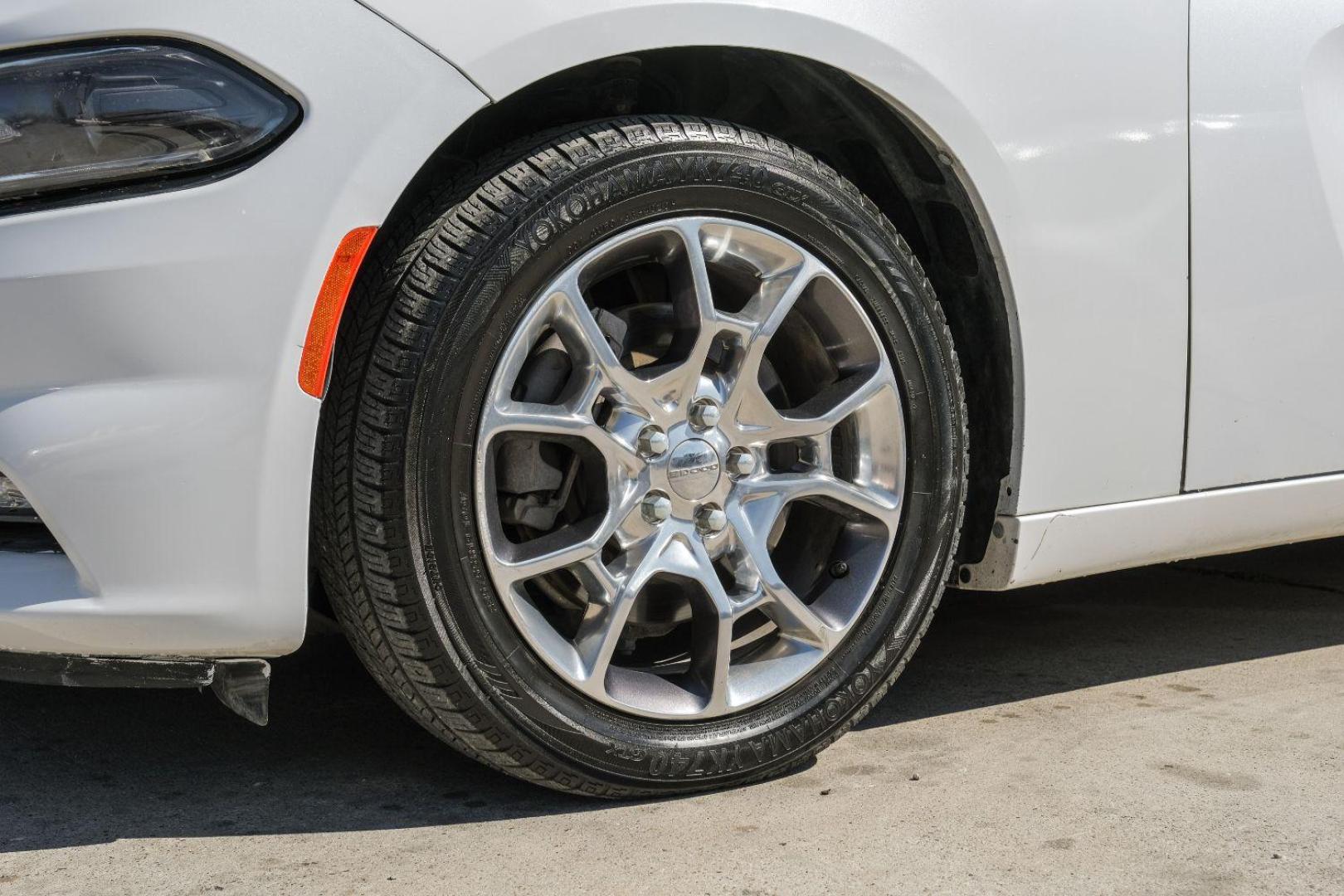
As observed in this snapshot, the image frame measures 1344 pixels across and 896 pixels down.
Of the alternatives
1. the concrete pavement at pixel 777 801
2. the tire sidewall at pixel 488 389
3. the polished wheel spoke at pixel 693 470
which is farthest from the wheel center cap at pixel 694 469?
the concrete pavement at pixel 777 801

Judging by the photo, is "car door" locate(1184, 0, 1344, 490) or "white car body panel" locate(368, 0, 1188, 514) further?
"car door" locate(1184, 0, 1344, 490)

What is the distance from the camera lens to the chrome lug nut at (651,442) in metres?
2.03

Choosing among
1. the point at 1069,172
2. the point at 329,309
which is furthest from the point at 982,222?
the point at 329,309

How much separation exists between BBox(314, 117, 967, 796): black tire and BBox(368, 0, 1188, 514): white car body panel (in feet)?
0.57

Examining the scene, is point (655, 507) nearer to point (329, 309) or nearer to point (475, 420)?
point (475, 420)

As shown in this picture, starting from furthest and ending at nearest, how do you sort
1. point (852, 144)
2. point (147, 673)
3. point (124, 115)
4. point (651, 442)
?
point (852, 144) < point (651, 442) < point (147, 673) < point (124, 115)

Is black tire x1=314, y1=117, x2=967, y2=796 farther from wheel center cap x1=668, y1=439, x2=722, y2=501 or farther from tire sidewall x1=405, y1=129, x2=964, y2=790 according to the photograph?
wheel center cap x1=668, y1=439, x2=722, y2=501

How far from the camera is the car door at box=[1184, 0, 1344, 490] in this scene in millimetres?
2322

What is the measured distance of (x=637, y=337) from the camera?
222 cm

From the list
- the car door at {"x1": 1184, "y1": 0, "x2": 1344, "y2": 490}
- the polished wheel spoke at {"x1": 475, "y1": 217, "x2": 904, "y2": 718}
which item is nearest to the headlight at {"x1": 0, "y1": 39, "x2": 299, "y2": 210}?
the polished wheel spoke at {"x1": 475, "y1": 217, "x2": 904, "y2": 718}

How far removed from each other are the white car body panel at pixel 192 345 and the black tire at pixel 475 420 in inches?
4.1

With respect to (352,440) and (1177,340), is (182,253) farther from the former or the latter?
(1177,340)

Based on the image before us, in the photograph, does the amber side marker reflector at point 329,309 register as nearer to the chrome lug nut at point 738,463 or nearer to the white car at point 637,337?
the white car at point 637,337

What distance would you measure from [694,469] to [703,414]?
0.08 meters
